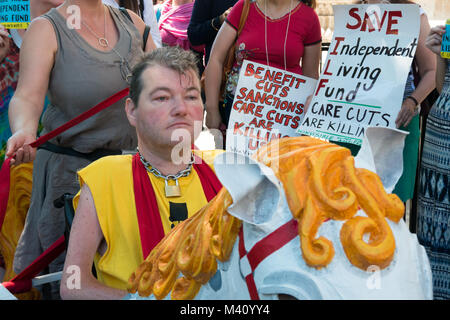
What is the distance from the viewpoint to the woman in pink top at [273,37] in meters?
3.44

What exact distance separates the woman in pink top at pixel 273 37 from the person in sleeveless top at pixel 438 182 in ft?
2.39

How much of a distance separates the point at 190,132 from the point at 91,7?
963 millimetres

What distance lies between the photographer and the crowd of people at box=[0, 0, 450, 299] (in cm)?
196

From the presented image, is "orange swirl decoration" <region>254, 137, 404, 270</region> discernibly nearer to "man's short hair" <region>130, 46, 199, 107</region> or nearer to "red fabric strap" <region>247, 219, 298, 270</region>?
"red fabric strap" <region>247, 219, 298, 270</region>

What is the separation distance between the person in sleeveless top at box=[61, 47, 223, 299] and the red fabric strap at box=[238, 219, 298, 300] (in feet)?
2.51

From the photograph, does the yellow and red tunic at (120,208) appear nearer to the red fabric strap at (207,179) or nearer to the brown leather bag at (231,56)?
the red fabric strap at (207,179)

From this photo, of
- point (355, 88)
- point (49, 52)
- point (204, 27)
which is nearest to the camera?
point (49, 52)

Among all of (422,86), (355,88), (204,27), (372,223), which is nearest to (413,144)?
(422,86)

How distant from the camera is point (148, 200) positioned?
1999 mm

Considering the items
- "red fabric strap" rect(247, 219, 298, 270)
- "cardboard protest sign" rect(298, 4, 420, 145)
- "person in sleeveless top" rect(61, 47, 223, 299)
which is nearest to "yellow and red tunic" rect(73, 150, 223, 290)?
"person in sleeveless top" rect(61, 47, 223, 299)

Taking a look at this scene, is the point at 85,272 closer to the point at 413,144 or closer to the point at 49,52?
the point at 49,52

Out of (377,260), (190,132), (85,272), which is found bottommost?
(85,272)

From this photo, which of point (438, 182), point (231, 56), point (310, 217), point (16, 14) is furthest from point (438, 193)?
point (16, 14)

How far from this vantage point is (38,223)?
258 centimetres
